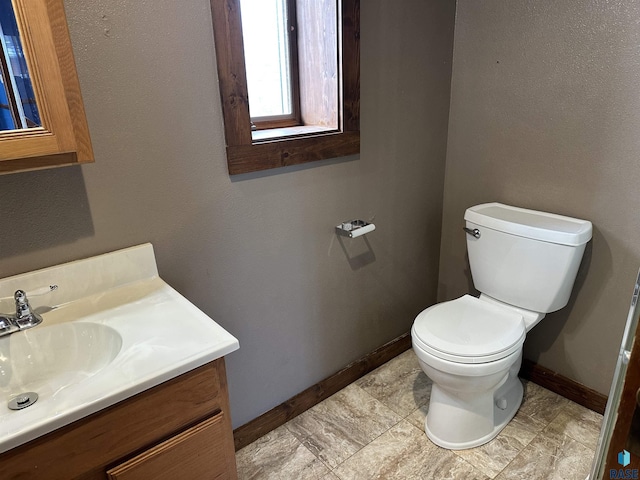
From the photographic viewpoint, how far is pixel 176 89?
1.28m

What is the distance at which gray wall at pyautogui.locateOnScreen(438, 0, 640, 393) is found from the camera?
1.58 m

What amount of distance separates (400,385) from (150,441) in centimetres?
139

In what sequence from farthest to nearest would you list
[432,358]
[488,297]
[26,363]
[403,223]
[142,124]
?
[403,223], [488,297], [432,358], [142,124], [26,363]

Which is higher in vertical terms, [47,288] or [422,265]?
[47,288]

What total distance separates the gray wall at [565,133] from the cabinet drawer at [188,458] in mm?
1537

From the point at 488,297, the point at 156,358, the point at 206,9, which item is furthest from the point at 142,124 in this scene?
the point at 488,297

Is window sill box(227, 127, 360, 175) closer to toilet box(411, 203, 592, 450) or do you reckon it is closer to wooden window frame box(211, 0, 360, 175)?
wooden window frame box(211, 0, 360, 175)

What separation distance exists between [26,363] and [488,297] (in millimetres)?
1670

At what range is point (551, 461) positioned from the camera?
5.38 ft

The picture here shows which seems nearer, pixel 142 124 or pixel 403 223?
pixel 142 124

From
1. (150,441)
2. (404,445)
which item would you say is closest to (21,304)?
(150,441)

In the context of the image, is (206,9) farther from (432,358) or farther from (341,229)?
(432,358)

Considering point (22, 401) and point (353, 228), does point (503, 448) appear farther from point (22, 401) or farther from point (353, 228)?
point (22, 401)

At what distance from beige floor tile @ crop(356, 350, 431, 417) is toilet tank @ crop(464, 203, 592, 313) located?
542mm
